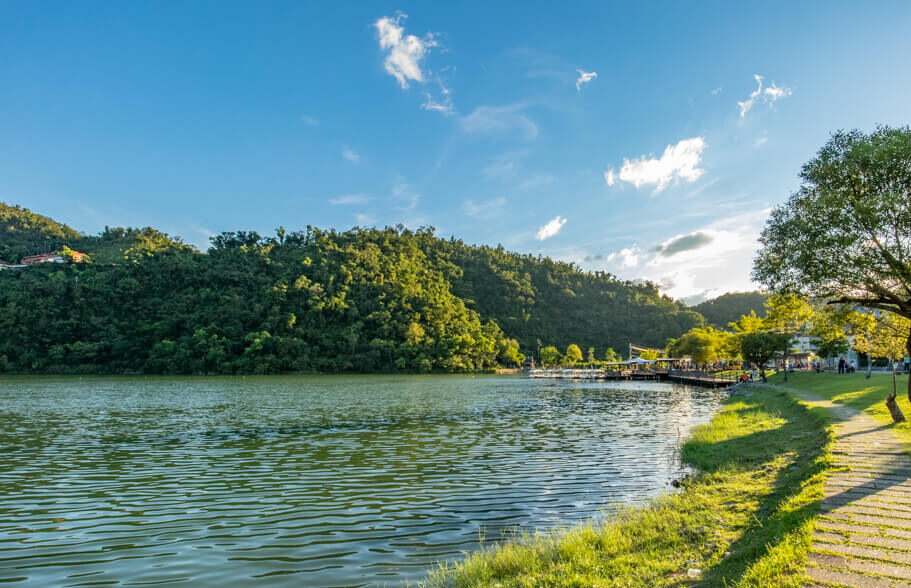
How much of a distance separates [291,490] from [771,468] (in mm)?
12239

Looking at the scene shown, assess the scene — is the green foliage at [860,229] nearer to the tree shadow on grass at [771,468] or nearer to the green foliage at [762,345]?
the tree shadow on grass at [771,468]

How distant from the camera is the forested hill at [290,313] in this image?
94.4 metres

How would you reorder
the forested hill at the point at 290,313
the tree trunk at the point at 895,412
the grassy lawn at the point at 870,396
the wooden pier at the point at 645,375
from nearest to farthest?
1. the grassy lawn at the point at 870,396
2. the tree trunk at the point at 895,412
3. the wooden pier at the point at 645,375
4. the forested hill at the point at 290,313

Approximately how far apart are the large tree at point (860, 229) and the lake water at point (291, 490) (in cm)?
767

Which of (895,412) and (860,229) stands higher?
(860,229)

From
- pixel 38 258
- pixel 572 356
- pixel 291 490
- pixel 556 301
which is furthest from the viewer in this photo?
pixel 556 301

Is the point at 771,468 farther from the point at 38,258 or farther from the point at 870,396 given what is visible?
the point at 38,258

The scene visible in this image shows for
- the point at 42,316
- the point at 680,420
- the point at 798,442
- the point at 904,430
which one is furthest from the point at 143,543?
the point at 42,316

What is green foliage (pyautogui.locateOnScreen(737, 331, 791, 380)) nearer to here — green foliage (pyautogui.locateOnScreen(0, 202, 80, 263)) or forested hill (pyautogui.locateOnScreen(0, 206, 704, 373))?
forested hill (pyautogui.locateOnScreen(0, 206, 704, 373))

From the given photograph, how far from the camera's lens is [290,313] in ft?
359

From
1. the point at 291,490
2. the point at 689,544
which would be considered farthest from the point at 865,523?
the point at 291,490

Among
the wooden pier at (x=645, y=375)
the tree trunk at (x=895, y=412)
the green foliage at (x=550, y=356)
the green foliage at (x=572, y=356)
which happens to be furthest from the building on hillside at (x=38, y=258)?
the tree trunk at (x=895, y=412)

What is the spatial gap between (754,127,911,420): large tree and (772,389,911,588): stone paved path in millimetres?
5807

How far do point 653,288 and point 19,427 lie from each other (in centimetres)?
19446
